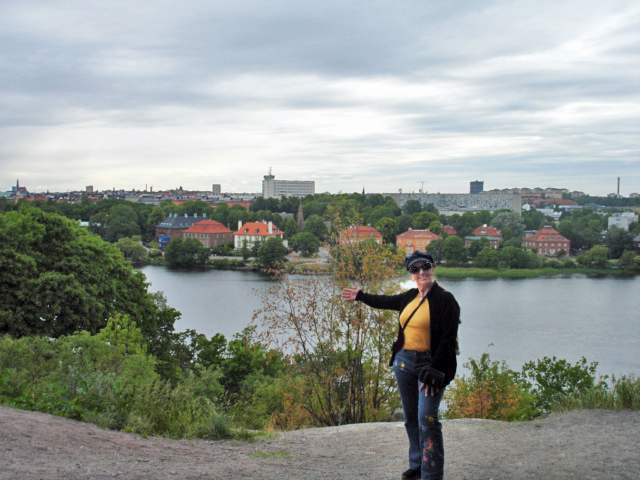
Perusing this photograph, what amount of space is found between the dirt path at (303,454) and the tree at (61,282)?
27.9ft

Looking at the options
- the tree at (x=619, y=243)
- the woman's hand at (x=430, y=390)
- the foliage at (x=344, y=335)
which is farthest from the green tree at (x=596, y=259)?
the woman's hand at (x=430, y=390)

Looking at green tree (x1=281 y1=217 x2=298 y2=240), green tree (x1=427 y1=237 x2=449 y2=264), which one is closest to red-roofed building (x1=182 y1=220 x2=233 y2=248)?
green tree (x1=281 y1=217 x2=298 y2=240)

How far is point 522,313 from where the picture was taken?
91.6ft

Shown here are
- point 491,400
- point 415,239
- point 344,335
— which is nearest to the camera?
point 491,400

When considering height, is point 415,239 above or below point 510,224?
below

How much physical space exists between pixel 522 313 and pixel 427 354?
2674cm

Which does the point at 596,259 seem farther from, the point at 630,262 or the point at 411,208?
the point at 411,208

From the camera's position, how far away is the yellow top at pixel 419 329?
2.96 m

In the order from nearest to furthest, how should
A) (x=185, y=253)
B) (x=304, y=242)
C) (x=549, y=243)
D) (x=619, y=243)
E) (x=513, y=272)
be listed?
(x=513, y=272) → (x=185, y=253) → (x=304, y=242) → (x=619, y=243) → (x=549, y=243)

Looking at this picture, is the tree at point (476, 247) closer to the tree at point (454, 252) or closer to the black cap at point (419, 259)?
the tree at point (454, 252)

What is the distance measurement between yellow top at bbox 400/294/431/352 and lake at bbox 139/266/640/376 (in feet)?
43.5

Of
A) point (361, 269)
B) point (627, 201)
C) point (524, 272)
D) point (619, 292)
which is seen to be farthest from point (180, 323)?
point (627, 201)

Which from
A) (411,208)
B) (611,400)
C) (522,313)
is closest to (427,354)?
(611,400)

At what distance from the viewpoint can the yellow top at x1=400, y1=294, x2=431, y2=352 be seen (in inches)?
116
